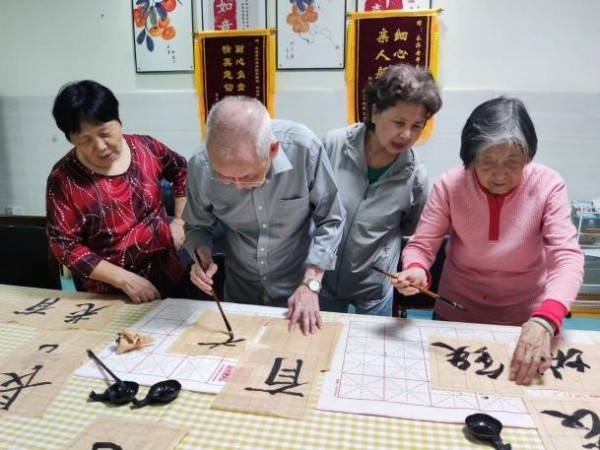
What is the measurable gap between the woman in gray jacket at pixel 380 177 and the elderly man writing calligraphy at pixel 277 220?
0.51 ft

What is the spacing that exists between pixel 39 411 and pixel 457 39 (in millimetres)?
3037

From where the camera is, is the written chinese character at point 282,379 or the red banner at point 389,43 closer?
the written chinese character at point 282,379

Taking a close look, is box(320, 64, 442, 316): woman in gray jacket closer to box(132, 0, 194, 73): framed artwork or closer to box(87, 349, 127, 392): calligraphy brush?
box(87, 349, 127, 392): calligraphy brush

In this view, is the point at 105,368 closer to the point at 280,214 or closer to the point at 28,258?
the point at 280,214

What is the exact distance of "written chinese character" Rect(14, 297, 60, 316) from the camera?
1.49 m

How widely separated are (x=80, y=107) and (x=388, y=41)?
2.16 metres

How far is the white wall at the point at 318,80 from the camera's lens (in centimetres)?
297

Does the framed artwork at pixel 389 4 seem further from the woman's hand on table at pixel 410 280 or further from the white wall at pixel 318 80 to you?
the woman's hand on table at pixel 410 280

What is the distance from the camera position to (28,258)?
206cm

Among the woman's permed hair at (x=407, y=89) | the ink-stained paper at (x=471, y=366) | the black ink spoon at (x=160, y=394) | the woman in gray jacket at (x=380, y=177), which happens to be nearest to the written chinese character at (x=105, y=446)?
the black ink spoon at (x=160, y=394)

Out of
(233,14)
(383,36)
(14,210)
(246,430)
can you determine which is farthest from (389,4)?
(14,210)

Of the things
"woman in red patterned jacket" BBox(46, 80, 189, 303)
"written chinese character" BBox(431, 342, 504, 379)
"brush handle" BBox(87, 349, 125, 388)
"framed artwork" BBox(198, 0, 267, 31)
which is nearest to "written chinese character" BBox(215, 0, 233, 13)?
"framed artwork" BBox(198, 0, 267, 31)

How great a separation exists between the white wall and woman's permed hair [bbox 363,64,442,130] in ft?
5.59

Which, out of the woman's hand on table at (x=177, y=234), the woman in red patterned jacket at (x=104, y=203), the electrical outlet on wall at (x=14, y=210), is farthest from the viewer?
the electrical outlet on wall at (x=14, y=210)
